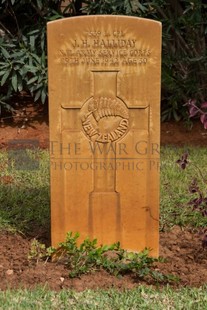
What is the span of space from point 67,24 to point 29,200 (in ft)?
6.42

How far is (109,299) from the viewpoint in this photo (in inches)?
137

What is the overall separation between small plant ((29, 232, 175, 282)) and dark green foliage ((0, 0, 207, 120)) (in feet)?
13.2

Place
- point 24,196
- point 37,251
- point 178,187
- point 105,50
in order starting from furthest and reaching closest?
point 178,187, point 24,196, point 37,251, point 105,50

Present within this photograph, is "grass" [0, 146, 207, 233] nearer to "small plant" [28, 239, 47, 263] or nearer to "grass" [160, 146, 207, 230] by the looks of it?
"grass" [160, 146, 207, 230]

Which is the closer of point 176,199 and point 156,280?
point 156,280

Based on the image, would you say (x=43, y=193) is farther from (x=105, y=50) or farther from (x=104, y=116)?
(x=105, y=50)

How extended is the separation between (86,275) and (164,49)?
15.7 ft

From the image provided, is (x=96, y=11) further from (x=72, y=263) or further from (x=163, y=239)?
(x=72, y=263)

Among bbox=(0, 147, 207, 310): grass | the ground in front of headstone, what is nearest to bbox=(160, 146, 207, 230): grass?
bbox=(0, 147, 207, 310): grass

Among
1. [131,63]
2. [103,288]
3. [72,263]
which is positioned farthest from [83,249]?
[131,63]

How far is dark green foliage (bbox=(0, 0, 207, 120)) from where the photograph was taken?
25.2ft

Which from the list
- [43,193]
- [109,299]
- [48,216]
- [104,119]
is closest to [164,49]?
[43,193]

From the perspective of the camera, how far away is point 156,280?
3.75 m

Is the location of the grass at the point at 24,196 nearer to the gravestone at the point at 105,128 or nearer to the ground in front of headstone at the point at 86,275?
the ground in front of headstone at the point at 86,275
